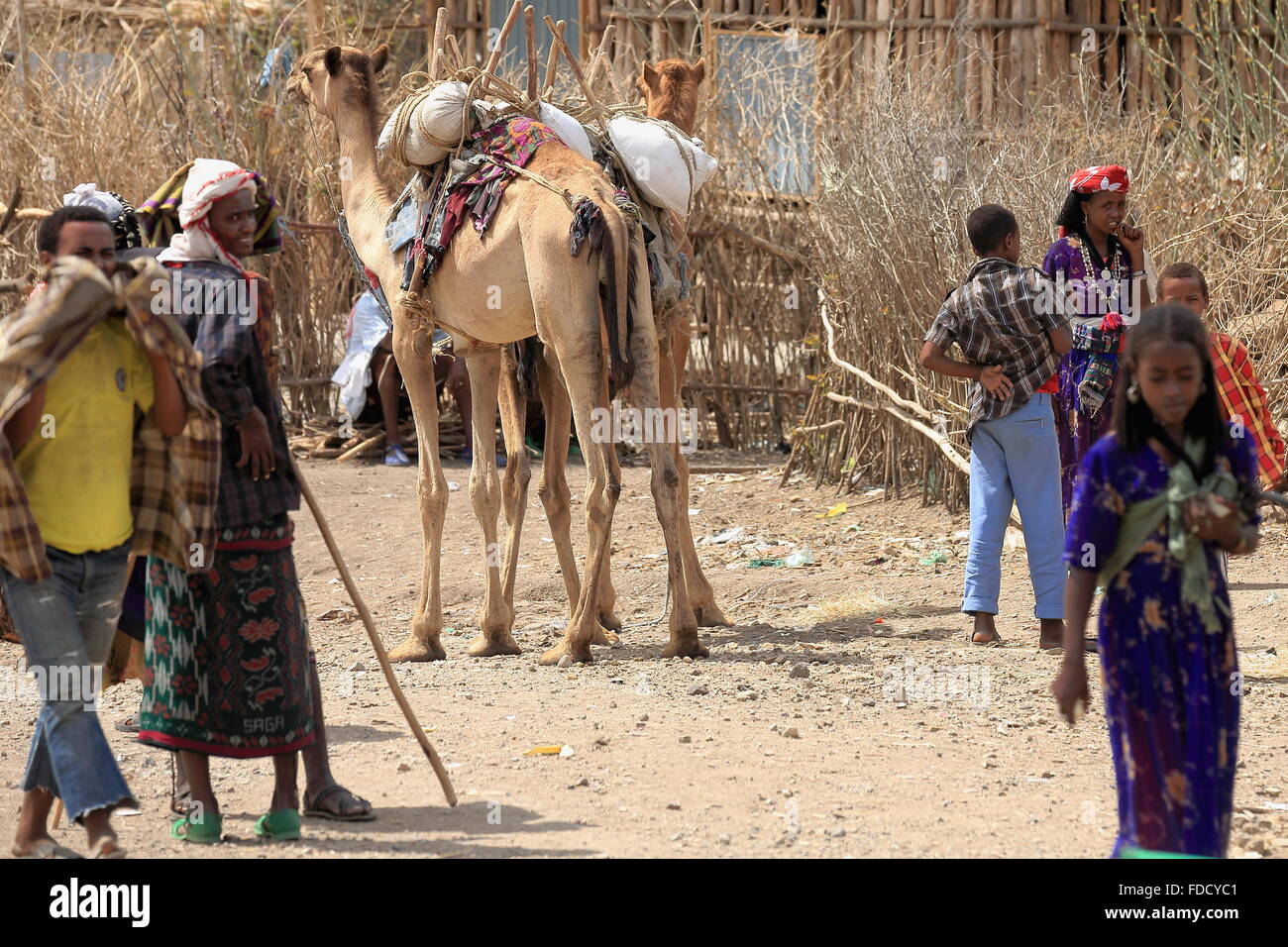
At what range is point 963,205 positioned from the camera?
970 cm

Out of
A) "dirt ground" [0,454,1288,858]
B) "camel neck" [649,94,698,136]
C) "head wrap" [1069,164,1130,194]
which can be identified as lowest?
"dirt ground" [0,454,1288,858]

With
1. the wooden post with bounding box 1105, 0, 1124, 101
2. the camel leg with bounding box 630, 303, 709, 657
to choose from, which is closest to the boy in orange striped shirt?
the camel leg with bounding box 630, 303, 709, 657

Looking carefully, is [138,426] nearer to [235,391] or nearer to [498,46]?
[235,391]

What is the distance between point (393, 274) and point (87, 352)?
3.47m

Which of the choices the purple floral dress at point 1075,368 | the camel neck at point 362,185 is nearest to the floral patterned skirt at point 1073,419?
the purple floral dress at point 1075,368

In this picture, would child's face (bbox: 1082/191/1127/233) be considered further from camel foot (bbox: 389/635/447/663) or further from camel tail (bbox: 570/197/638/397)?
camel foot (bbox: 389/635/447/663)

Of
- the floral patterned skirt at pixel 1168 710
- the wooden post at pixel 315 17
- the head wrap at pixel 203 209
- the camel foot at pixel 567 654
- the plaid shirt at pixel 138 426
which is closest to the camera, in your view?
the floral patterned skirt at pixel 1168 710

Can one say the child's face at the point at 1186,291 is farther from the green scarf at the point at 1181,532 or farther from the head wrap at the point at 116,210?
the head wrap at the point at 116,210

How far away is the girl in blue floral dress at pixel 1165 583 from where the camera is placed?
3.49m

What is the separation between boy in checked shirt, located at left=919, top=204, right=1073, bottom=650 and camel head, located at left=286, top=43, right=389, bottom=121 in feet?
9.85

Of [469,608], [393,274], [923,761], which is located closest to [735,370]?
[469,608]

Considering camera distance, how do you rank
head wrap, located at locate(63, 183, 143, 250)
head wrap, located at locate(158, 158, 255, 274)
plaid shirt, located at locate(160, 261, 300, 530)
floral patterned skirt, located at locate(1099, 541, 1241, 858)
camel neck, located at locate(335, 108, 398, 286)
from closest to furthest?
floral patterned skirt, located at locate(1099, 541, 1241, 858), plaid shirt, located at locate(160, 261, 300, 530), head wrap, located at locate(158, 158, 255, 274), head wrap, located at locate(63, 183, 143, 250), camel neck, located at locate(335, 108, 398, 286)

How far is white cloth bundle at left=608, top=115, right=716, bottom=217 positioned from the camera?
7.41 m

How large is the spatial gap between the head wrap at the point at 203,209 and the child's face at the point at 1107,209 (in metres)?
3.61
